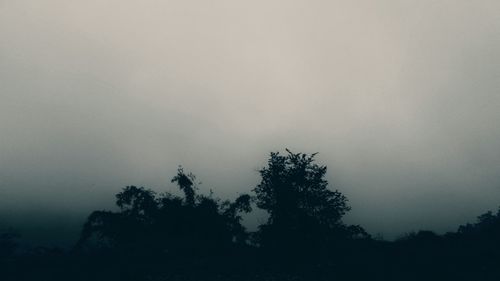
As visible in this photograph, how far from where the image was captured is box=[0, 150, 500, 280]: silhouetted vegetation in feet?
98.6

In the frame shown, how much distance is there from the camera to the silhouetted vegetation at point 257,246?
1184 inches

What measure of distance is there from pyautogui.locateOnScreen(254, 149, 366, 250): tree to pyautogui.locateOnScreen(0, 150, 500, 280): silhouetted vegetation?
0.10 meters

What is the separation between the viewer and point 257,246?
40656 mm

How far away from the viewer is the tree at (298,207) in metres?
38.1

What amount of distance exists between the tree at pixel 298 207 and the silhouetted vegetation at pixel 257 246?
0.10 m

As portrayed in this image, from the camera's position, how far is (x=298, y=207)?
131 ft

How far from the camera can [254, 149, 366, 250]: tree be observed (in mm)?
38094

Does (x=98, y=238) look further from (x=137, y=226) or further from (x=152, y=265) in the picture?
(x=152, y=265)

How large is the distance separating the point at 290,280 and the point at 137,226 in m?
18.7

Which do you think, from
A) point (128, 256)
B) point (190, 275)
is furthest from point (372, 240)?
point (128, 256)

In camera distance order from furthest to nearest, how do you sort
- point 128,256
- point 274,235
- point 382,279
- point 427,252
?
point 274,235
point 427,252
point 128,256
point 382,279

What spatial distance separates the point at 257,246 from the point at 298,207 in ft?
19.3

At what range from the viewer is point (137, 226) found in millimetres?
41312

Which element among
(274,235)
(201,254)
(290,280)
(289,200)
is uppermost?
(289,200)
